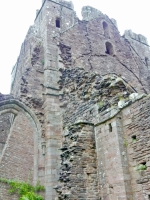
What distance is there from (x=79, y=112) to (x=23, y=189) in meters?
3.23

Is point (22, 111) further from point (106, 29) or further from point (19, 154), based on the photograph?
point (106, 29)

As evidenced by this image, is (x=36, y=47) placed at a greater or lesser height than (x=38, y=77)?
greater

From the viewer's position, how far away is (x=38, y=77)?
11.7 m

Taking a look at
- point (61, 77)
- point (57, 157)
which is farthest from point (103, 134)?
point (61, 77)

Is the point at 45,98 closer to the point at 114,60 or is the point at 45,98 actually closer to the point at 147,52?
the point at 114,60

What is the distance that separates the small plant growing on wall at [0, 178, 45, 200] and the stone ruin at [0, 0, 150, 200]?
0.17 m

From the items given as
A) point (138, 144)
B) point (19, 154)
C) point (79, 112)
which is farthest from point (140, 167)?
point (19, 154)

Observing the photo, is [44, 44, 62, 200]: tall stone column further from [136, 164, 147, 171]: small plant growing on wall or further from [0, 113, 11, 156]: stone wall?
[136, 164, 147, 171]: small plant growing on wall

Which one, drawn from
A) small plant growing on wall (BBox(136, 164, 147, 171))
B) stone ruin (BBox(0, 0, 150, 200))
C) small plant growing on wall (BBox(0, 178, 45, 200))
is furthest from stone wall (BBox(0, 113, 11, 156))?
small plant growing on wall (BBox(136, 164, 147, 171))

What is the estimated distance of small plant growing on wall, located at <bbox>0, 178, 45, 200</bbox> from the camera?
8581 millimetres

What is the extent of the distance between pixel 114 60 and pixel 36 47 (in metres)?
4.56

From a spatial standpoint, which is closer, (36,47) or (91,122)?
(91,122)

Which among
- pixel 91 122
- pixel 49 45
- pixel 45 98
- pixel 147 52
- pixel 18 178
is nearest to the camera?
pixel 91 122

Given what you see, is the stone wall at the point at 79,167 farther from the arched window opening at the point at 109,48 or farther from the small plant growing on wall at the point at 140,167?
the arched window opening at the point at 109,48
